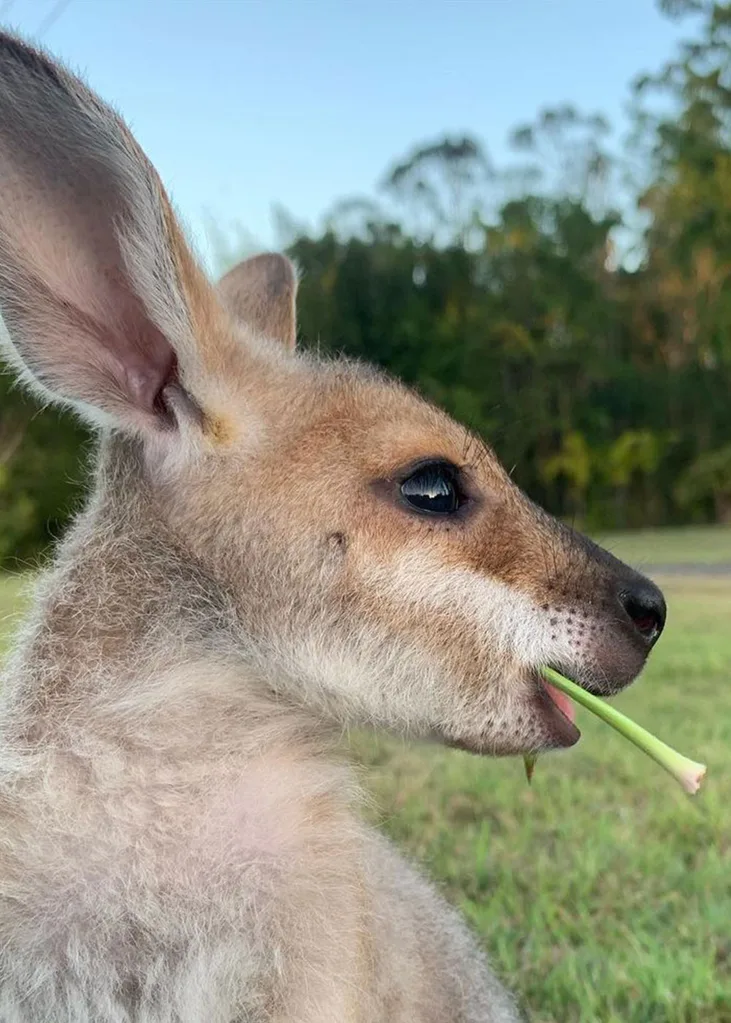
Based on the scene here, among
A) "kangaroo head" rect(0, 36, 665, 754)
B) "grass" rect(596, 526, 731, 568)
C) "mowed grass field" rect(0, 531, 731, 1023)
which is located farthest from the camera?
"grass" rect(596, 526, 731, 568)

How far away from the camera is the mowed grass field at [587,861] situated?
85.3 inches

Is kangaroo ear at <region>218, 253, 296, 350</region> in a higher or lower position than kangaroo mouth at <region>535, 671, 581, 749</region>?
higher

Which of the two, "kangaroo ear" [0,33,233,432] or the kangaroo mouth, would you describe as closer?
"kangaroo ear" [0,33,233,432]

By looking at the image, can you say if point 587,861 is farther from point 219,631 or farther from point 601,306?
point 601,306

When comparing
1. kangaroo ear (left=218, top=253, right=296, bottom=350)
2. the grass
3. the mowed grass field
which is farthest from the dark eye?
the grass

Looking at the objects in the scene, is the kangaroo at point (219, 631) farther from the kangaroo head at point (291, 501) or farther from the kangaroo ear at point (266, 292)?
the kangaroo ear at point (266, 292)

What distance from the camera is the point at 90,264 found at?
5.13 ft

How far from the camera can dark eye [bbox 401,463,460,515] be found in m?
1.62

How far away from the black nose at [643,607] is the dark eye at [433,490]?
33 centimetres

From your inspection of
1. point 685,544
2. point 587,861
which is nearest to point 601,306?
point 685,544

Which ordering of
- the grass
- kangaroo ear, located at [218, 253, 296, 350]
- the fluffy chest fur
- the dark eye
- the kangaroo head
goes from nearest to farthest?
the fluffy chest fur < the kangaroo head < the dark eye < kangaroo ear, located at [218, 253, 296, 350] < the grass

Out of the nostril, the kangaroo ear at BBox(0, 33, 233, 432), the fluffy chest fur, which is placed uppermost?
the kangaroo ear at BBox(0, 33, 233, 432)

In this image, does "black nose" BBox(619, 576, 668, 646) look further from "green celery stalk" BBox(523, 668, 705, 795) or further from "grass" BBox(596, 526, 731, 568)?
"grass" BBox(596, 526, 731, 568)

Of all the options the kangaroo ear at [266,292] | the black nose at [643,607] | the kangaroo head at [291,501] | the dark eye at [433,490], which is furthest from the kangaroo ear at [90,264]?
the black nose at [643,607]
